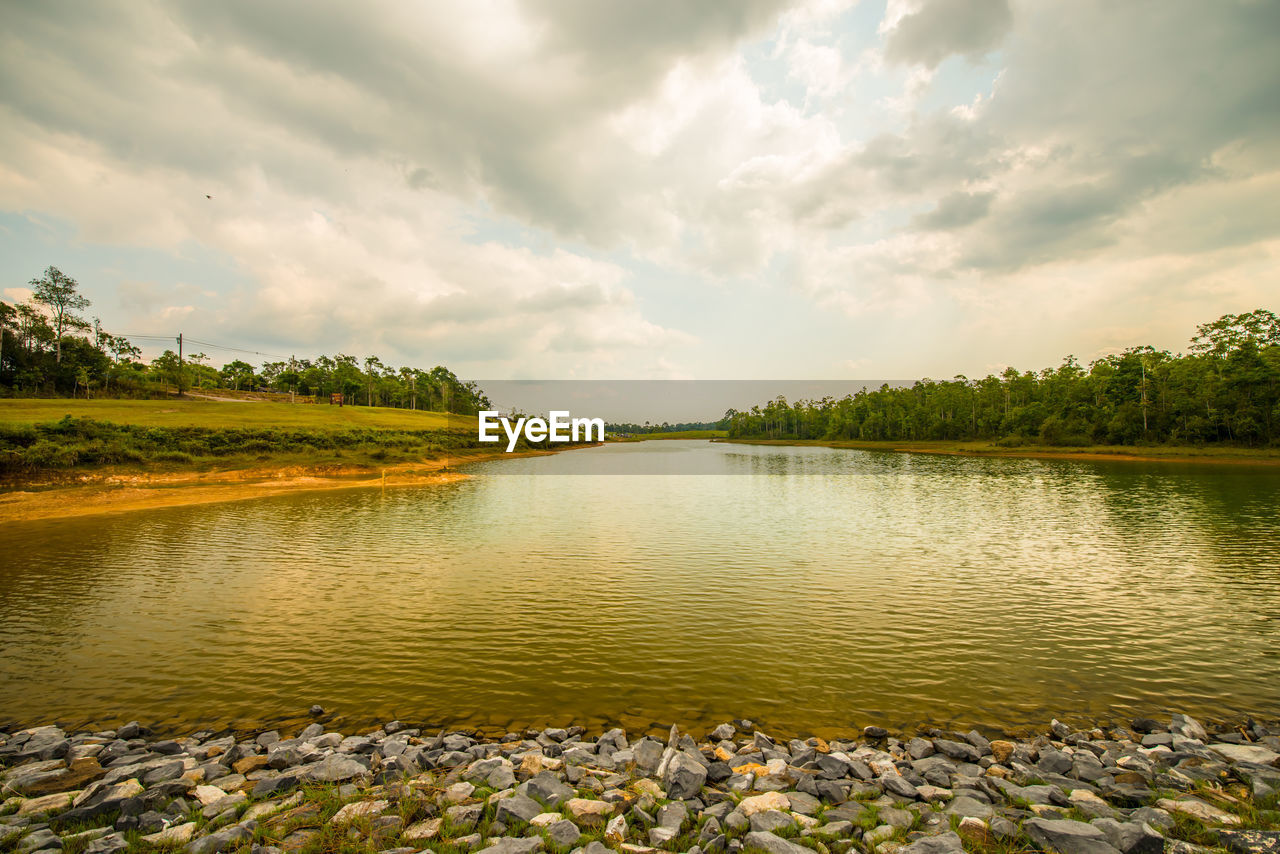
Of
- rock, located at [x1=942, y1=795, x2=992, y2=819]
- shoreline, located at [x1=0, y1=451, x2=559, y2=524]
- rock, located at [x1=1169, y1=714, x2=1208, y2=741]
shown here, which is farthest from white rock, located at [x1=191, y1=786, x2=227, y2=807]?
shoreline, located at [x1=0, y1=451, x2=559, y2=524]

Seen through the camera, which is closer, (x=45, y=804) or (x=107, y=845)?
(x=107, y=845)

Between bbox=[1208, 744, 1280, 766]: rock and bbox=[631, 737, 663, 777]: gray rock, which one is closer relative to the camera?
bbox=[1208, 744, 1280, 766]: rock

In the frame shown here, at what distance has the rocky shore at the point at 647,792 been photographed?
6332 mm

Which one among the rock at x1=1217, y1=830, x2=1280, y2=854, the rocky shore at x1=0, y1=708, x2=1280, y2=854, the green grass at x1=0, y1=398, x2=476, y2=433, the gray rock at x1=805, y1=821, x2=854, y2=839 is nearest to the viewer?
the rock at x1=1217, y1=830, x2=1280, y2=854

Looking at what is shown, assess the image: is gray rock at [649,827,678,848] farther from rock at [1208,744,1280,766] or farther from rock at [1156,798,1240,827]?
rock at [1208,744,1280,766]

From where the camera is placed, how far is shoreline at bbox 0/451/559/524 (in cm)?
3625

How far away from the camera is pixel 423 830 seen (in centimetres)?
662

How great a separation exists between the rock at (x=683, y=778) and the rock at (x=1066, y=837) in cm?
418

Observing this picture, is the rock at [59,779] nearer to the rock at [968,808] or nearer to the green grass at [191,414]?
the rock at [968,808]

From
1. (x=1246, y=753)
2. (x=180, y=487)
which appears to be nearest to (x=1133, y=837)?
(x=1246, y=753)

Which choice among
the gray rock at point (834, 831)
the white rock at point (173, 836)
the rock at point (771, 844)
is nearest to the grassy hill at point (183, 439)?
the white rock at point (173, 836)

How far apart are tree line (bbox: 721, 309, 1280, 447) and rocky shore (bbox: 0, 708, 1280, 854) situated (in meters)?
109

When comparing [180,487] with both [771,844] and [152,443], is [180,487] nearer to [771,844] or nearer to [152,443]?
[152,443]

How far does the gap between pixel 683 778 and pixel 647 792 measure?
590mm
